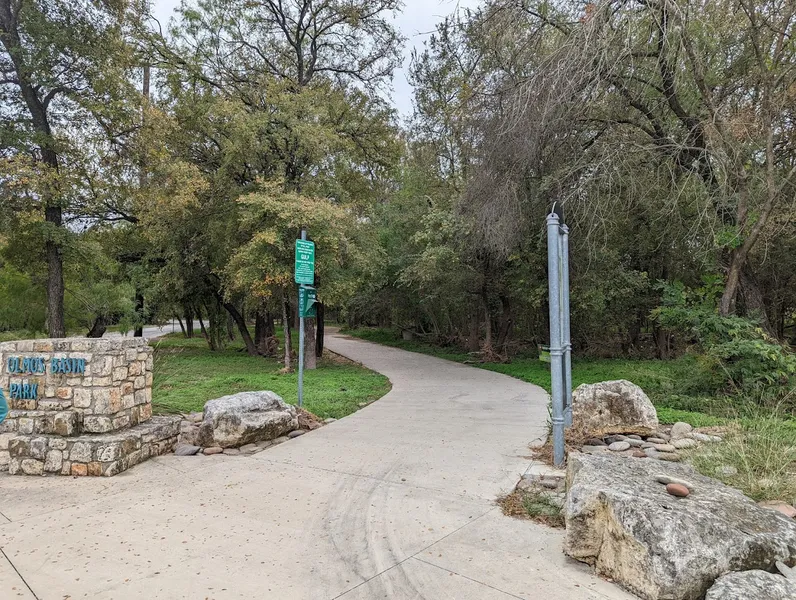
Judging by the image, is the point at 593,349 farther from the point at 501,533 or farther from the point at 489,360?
the point at 501,533

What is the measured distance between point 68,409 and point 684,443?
664 cm

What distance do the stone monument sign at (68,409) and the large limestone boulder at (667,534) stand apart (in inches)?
179

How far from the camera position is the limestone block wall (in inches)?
202

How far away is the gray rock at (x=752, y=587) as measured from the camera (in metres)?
2.32

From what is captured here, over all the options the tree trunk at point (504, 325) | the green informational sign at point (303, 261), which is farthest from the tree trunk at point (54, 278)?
the tree trunk at point (504, 325)

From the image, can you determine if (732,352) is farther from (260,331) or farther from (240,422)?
(260,331)

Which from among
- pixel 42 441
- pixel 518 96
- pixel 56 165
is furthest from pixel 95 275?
pixel 518 96

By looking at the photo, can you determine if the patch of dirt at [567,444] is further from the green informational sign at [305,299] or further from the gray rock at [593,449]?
the green informational sign at [305,299]

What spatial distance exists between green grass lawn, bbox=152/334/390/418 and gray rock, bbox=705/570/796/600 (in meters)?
6.01

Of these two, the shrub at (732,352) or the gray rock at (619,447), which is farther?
the shrub at (732,352)

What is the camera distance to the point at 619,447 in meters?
5.31

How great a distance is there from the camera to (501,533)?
3479mm

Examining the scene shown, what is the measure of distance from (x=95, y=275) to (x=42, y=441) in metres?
15.3

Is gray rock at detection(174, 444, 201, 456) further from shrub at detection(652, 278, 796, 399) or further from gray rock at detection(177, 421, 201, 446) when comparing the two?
shrub at detection(652, 278, 796, 399)
